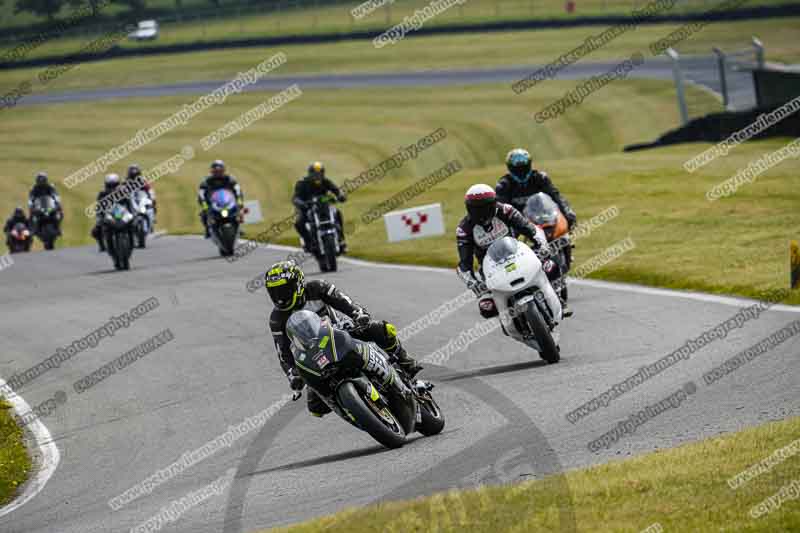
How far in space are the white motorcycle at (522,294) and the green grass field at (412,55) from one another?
3799cm

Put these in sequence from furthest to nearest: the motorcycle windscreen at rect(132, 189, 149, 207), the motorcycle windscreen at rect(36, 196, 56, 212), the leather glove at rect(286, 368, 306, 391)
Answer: the motorcycle windscreen at rect(36, 196, 56, 212) → the motorcycle windscreen at rect(132, 189, 149, 207) → the leather glove at rect(286, 368, 306, 391)

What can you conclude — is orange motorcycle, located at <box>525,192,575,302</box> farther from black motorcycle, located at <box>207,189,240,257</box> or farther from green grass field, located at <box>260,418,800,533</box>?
black motorcycle, located at <box>207,189,240,257</box>

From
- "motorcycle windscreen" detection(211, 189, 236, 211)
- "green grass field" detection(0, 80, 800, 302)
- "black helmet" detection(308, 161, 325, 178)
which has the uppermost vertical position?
"black helmet" detection(308, 161, 325, 178)

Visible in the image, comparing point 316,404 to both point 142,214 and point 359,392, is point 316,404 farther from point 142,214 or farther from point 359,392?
point 142,214

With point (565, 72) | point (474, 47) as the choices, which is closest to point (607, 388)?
point (565, 72)

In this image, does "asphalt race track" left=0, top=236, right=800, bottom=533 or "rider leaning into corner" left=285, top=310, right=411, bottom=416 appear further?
"rider leaning into corner" left=285, top=310, right=411, bottom=416

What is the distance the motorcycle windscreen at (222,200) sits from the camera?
25516mm

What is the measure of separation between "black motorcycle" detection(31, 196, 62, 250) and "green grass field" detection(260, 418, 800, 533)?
1073 inches

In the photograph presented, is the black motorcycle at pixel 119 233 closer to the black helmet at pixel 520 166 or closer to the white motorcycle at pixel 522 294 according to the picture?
the black helmet at pixel 520 166

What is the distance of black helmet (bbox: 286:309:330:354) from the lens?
9.33 metres

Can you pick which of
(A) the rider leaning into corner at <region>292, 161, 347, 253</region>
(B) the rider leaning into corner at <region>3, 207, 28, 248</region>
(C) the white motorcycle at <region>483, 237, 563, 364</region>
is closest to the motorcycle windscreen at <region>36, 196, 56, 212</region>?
(B) the rider leaning into corner at <region>3, 207, 28, 248</region>

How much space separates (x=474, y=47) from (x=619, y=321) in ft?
154

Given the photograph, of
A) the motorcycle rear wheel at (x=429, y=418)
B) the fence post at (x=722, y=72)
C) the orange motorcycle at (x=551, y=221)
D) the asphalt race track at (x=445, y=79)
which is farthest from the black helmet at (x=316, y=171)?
the asphalt race track at (x=445, y=79)

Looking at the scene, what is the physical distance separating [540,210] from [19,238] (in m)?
23.8
